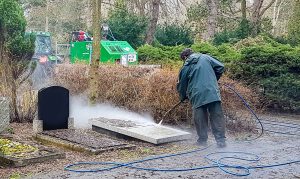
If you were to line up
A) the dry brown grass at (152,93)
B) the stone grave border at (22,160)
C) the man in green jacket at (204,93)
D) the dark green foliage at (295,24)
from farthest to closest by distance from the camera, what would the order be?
the dark green foliage at (295,24)
the dry brown grass at (152,93)
the man in green jacket at (204,93)
the stone grave border at (22,160)

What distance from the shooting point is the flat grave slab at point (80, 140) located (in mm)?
7734

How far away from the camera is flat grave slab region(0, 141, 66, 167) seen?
21.9ft

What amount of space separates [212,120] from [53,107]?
→ 3.05 metres

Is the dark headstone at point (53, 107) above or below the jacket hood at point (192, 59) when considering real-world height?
below

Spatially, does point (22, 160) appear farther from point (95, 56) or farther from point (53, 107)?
point (95, 56)

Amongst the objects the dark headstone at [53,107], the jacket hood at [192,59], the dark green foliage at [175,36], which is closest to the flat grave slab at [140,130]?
the dark headstone at [53,107]

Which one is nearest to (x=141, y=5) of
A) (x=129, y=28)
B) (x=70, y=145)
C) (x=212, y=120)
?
(x=129, y=28)

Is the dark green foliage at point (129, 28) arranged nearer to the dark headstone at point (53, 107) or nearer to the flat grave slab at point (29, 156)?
the dark headstone at point (53, 107)

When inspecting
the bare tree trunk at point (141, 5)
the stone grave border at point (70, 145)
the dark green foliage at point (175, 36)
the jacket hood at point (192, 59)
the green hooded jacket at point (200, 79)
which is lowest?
the stone grave border at point (70, 145)

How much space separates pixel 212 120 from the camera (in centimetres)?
869

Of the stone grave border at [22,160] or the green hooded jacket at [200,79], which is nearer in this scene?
the stone grave border at [22,160]

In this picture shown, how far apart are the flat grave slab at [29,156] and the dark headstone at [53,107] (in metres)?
1.49

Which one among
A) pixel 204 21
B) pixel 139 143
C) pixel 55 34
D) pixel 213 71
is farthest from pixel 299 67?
pixel 55 34

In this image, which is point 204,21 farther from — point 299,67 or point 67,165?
point 67,165
